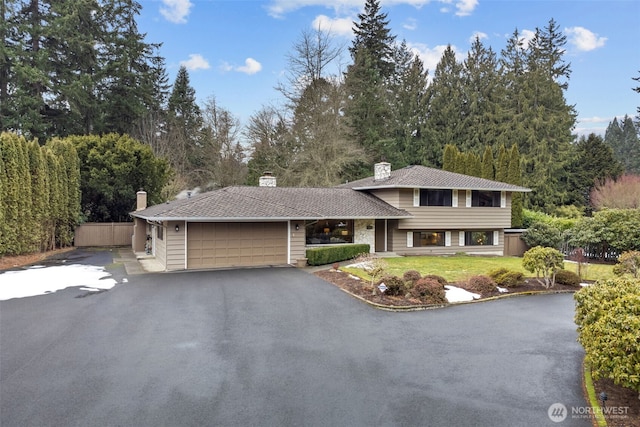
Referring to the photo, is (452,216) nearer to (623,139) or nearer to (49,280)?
(49,280)

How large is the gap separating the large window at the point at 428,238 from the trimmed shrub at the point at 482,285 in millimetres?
9499

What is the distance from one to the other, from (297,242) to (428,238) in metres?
8.57

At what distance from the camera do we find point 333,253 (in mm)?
17578

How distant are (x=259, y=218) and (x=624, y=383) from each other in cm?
1304

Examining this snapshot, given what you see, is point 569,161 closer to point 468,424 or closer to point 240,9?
point 240,9

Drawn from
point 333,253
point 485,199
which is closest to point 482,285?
point 333,253

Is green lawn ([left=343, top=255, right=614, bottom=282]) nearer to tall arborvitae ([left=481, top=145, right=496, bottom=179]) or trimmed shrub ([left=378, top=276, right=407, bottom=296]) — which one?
trimmed shrub ([left=378, top=276, right=407, bottom=296])

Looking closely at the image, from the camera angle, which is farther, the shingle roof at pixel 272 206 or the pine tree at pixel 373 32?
the pine tree at pixel 373 32

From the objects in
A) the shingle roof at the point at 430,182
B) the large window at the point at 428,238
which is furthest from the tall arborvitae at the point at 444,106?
the large window at the point at 428,238

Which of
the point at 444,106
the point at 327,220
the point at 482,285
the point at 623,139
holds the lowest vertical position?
the point at 482,285

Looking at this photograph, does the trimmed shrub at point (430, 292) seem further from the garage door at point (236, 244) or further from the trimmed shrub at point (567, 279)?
the garage door at point (236, 244)

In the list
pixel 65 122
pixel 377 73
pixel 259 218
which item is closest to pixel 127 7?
pixel 65 122

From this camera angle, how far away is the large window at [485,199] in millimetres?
22328

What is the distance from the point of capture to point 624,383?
4867 mm
